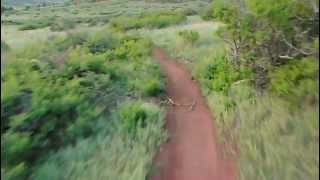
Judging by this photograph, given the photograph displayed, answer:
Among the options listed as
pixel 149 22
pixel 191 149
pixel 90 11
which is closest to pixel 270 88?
pixel 191 149

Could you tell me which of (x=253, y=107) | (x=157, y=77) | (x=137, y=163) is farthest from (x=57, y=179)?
(x=157, y=77)

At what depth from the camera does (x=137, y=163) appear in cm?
910

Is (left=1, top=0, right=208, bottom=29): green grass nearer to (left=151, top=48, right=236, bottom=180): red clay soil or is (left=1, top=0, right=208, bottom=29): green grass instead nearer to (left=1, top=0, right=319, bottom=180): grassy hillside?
(left=1, top=0, right=319, bottom=180): grassy hillside

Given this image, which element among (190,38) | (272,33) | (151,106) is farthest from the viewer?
(190,38)

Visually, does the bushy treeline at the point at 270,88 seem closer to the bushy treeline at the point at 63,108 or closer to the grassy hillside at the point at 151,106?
the grassy hillside at the point at 151,106

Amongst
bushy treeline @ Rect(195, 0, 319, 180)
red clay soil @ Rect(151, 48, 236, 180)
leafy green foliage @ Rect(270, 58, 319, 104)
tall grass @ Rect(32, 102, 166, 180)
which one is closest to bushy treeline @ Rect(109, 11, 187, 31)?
bushy treeline @ Rect(195, 0, 319, 180)

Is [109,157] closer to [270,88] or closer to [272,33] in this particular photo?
[270,88]

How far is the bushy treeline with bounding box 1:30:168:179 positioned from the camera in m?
→ 7.97

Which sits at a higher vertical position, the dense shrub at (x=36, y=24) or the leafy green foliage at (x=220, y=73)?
the leafy green foliage at (x=220, y=73)

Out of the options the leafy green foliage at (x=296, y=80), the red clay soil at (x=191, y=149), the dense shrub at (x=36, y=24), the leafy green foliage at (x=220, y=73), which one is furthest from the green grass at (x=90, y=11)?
the leafy green foliage at (x=296, y=80)

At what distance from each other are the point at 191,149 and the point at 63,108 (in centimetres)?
255

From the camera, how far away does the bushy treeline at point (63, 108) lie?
797 cm

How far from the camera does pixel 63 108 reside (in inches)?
390

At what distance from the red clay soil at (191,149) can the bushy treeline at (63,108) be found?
336mm
